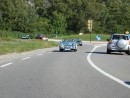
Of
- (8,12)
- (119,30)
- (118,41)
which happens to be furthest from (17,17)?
(118,41)

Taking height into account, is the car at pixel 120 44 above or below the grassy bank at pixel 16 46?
above

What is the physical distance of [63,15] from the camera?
404ft

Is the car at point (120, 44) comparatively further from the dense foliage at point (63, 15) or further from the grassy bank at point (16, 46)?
the dense foliage at point (63, 15)

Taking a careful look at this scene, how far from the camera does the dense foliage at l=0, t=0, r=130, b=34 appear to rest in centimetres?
10794

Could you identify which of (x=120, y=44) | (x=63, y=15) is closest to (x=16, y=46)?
(x=120, y=44)

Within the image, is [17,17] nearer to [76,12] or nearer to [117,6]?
[76,12]

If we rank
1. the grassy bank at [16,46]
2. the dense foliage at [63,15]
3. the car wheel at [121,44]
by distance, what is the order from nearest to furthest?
the car wheel at [121,44]
the grassy bank at [16,46]
the dense foliage at [63,15]

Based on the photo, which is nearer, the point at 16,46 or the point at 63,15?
the point at 16,46

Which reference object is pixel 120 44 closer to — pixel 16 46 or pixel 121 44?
pixel 121 44

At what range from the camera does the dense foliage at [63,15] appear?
107938 mm

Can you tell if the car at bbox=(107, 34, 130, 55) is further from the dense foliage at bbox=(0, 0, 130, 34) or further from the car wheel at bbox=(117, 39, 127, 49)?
the dense foliage at bbox=(0, 0, 130, 34)

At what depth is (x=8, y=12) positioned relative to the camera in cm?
10725

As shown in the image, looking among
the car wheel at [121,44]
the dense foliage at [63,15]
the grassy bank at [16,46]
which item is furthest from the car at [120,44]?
the dense foliage at [63,15]

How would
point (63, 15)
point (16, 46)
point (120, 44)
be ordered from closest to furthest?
point (120, 44)
point (16, 46)
point (63, 15)
